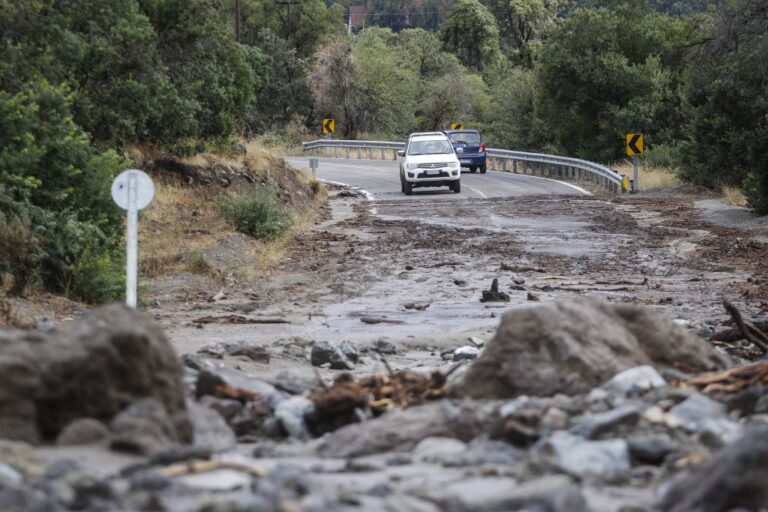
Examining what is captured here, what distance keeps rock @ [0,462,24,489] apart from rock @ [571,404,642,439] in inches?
115

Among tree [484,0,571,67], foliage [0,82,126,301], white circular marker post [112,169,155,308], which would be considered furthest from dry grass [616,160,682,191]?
tree [484,0,571,67]

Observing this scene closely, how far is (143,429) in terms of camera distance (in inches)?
263

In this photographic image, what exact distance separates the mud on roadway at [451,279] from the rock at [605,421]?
4238 millimetres

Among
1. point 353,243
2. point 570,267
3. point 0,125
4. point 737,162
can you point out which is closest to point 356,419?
point 0,125

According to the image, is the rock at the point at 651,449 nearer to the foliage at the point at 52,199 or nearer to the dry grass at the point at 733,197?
the foliage at the point at 52,199

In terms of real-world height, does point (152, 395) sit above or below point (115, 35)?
below

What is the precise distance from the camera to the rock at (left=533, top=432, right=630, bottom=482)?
246 inches

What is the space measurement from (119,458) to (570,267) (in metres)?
16.0

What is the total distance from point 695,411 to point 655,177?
35719mm

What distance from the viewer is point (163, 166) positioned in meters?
29.5

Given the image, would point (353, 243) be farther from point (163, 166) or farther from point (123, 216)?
point (123, 216)

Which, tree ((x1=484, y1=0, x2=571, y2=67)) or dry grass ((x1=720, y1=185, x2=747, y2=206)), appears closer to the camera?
dry grass ((x1=720, y1=185, x2=747, y2=206))

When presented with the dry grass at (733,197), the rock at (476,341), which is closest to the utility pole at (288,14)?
the dry grass at (733,197)

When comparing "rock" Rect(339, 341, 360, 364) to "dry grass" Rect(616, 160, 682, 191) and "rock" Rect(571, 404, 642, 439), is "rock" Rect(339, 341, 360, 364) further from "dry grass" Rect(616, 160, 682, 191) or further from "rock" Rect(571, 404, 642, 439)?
"dry grass" Rect(616, 160, 682, 191)
